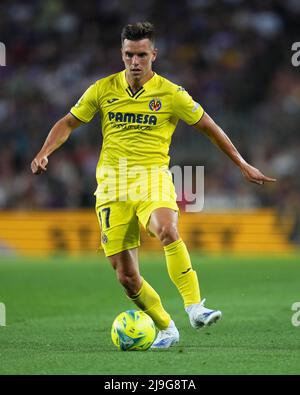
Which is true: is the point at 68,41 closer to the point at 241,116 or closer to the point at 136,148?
the point at 241,116

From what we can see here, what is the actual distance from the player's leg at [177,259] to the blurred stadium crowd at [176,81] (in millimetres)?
13646

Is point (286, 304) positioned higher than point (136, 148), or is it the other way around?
point (136, 148)

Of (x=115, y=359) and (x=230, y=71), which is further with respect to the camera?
(x=230, y=71)

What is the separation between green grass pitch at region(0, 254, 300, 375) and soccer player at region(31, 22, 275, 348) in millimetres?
711

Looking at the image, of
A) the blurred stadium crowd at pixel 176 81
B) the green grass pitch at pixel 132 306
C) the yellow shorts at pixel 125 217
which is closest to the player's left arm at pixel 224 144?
the yellow shorts at pixel 125 217

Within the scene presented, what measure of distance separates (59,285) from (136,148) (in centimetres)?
656

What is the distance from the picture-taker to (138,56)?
318 inches

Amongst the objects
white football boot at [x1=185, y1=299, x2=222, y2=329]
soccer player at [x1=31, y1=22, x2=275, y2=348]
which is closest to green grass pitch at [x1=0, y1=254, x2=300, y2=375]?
white football boot at [x1=185, y1=299, x2=222, y2=329]

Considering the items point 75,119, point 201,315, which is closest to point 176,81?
point 75,119

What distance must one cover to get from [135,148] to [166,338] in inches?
60.9

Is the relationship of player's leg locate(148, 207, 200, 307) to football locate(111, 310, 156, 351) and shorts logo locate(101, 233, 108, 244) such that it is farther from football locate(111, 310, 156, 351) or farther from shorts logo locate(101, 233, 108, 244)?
shorts logo locate(101, 233, 108, 244)

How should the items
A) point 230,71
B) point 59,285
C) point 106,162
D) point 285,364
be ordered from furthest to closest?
1. point 230,71
2. point 59,285
3. point 106,162
4. point 285,364

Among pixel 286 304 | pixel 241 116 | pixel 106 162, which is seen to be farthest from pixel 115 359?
Result: pixel 241 116

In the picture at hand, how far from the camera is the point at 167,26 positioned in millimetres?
24984
